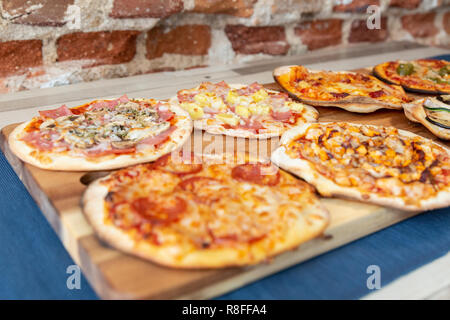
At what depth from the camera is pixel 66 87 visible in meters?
2.42

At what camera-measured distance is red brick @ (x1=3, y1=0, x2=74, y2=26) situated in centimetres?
214

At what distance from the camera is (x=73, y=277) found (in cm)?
116

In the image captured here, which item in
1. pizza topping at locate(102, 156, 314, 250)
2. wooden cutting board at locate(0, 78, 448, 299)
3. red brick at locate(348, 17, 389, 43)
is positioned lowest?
wooden cutting board at locate(0, 78, 448, 299)

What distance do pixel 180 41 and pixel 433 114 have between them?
1577 millimetres

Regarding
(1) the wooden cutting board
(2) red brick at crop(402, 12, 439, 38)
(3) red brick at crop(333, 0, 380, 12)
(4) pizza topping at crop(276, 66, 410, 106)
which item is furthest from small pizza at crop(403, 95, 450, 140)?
(2) red brick at crop(402, 12, 439, 38)

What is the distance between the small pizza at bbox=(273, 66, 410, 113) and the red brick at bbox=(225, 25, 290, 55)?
0.71 meters

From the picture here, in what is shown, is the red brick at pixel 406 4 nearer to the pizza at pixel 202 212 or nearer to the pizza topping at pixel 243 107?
the pizza topping at pixel 243 107

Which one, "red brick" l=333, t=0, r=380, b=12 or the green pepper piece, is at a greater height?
→ "red brick" l=333, t=0, r=380, b=12

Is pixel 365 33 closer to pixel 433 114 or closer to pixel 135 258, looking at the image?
pixel 433 114

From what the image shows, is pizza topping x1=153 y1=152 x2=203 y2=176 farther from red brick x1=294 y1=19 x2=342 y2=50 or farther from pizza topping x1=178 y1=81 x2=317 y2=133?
red brick x1=294 y1=19 x2=342 y2=50

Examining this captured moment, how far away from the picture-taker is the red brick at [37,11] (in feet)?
7.03

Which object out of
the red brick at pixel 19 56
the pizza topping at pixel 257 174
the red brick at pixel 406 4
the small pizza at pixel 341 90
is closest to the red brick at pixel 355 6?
the red brick at pixel 406 4
